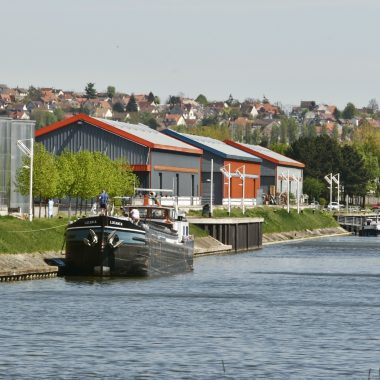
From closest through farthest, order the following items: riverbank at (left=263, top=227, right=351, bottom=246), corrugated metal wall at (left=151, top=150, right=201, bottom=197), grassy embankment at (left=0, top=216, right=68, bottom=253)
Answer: grassy embankment at (left=0, top=216, right=68, bottom=253) < corrugated metal wall at (left=151, top=150, right=201, bottom=197) < riverbank at (left=263, top=227, right=351, bottom=246)

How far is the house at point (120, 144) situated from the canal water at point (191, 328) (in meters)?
55.8

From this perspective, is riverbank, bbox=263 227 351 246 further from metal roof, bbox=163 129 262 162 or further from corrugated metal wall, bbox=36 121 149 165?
corrugated metal wall, bbox=36 121 149 165

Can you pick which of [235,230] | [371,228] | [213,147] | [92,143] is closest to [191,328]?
[235,230]

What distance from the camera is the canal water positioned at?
4453cm

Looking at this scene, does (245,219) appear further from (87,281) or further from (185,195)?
(87,281)

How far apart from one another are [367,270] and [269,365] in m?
53.5

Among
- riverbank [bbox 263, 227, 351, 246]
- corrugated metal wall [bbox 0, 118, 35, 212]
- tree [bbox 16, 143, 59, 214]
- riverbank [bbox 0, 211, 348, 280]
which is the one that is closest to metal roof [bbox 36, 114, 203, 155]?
riverbank [bbox 263, 227, 351, 246]

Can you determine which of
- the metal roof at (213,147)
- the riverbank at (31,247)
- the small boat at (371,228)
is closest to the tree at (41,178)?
the riverbank at (31,247)

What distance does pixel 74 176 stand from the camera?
4624 inches

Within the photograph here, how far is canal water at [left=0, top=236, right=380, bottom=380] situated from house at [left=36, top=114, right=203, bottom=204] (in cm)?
5580

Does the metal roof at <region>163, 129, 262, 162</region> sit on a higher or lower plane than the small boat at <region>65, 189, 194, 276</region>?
higher

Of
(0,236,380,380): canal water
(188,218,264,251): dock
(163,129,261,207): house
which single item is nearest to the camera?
(0,236,380,380): canal water

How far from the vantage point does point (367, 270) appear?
322 ft

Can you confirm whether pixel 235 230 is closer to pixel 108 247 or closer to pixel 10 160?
pixel 10 160
